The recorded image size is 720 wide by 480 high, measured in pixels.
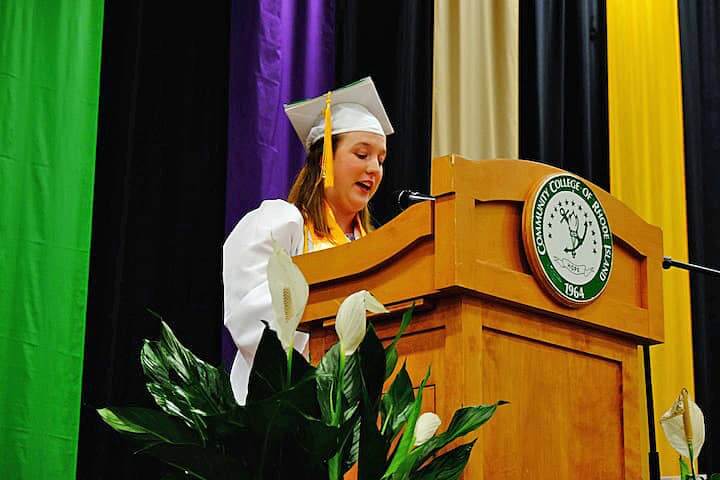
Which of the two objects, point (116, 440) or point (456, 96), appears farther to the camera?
point (456, 96)

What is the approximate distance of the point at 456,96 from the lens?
4453 millimetres

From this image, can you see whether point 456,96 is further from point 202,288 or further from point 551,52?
point 202,288

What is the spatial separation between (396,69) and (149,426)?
3122 mm

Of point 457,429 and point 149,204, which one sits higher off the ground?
point 149,204

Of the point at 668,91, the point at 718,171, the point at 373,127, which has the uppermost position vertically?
the point at 668,91

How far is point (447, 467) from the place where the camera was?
54.9 inches

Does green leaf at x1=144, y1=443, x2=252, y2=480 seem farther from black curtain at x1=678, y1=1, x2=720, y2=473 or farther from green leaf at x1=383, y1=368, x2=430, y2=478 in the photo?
black curtain at x1=678, y1=1, x2=720, y2=473

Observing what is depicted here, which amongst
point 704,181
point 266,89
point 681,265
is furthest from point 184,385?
point 704,181

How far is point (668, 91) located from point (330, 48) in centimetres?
191

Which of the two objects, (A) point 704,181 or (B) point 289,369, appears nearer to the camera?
(B) point 289,369

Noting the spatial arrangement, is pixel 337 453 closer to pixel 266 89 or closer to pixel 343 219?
pixel 343 219

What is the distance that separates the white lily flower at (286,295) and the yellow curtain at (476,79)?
9.74 feet

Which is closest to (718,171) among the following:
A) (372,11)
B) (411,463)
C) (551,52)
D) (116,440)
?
(551,52)

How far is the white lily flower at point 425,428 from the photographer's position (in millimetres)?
1396
